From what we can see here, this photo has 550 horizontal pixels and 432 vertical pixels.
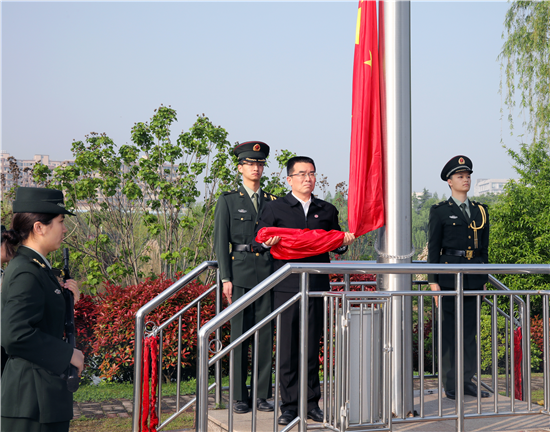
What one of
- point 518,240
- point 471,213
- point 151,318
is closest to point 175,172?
point 151,318

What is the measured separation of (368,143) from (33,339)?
96.1 inches

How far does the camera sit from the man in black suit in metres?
3.58

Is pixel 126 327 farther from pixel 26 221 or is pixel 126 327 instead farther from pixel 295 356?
pixel 26 221

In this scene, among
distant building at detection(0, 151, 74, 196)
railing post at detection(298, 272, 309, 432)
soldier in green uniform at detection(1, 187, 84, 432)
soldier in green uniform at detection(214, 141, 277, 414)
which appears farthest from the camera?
distant building at detection(0, 151, 74, 196)

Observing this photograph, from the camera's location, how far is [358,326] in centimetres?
309

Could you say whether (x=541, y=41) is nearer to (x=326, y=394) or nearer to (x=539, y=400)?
(x=539, y=400)

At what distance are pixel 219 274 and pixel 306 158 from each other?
44.2 inches

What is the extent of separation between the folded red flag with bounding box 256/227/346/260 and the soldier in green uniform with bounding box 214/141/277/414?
34 centimetres

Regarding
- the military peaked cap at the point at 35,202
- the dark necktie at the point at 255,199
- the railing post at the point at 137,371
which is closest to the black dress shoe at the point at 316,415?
the railing post at the point at 137,371

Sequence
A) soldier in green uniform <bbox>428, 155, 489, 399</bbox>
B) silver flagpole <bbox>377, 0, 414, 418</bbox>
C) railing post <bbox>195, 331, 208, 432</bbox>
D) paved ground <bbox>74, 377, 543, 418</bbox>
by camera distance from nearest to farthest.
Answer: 1. railing post <bbox>195, 331, 208, 432</bbox>
2. silver flagpole <bbox>377, 0, 414, 418</bbox>
3. soldier in green uniform <bbox>428, 155, 489, 399</bbox>
4. paved ground <bbox>74, 377, 543, 418</bbox>

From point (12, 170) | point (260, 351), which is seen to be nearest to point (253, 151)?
point (260, 351)

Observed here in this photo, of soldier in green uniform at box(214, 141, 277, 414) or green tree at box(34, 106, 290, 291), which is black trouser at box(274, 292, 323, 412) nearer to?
soldier in green uniform at box(214, 141, 277, 414)

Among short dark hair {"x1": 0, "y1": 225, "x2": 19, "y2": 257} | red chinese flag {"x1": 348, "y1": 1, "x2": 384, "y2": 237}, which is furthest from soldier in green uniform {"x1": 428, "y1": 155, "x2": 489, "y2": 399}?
short dark hair {"x1": 0, "y1": 225, "x2": 19, "y2": 257}

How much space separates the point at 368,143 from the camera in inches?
145
